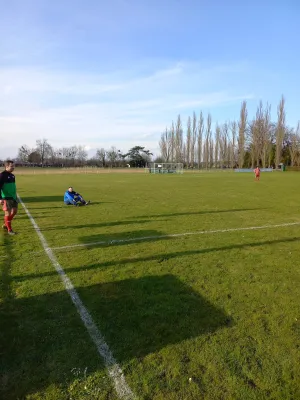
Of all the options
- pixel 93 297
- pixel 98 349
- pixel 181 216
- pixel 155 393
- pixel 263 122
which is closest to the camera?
pixel 155 393

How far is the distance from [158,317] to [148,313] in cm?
16

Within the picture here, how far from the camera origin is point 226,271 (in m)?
5.15

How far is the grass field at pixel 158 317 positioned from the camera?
2.62 metres

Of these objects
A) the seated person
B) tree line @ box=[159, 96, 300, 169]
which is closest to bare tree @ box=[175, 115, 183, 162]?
tree line @ box=[159, 96, 300, 169]

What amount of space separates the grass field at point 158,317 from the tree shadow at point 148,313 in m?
0.01

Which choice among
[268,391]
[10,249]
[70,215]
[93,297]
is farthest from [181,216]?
[268,391]

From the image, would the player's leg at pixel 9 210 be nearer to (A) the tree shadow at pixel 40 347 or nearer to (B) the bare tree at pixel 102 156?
(A) the tree shadow at pixel 40 347

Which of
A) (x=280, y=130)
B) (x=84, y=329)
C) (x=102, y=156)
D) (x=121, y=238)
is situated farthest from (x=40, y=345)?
(x=102, y=156)

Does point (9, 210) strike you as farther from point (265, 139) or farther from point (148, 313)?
point (265, 139)

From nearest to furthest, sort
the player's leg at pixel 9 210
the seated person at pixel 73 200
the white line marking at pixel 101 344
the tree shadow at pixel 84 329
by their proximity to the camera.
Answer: the white line marking at pixel 101 344, the tree shadow at pixel 84 329, the player's leg at pixel 9 210, the seated person at pixel 73 200

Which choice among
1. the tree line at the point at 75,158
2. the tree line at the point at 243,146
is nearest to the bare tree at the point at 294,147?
the tree line at the point at 243,146

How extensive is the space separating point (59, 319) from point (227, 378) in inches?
82.7

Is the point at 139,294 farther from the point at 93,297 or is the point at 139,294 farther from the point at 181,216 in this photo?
the point at 181,216

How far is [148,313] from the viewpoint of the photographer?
12.3 feet
